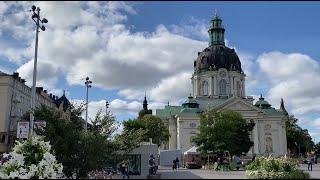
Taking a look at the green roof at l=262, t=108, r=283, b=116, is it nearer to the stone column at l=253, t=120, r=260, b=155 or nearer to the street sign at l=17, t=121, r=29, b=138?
the stone column at l=253, t=120, r=260, b=155

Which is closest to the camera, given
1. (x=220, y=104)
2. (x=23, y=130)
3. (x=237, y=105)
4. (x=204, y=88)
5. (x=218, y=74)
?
(x=23, y=130)

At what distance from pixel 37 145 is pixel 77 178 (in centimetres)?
458

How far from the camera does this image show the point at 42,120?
28406 millimetres

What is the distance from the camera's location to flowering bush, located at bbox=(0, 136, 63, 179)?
2261 cm

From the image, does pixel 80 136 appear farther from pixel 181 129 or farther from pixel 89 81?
pixel 181 129

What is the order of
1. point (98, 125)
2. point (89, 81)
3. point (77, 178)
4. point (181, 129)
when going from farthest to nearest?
point (181, 129), point (89, 81), point (98, 125), point (77, 178)

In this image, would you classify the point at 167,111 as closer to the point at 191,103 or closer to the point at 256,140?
the point at 191,103

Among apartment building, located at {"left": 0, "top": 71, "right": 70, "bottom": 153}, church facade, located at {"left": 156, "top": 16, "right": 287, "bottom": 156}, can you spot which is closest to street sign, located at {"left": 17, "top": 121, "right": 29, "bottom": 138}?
apartment building, located at {"left": 0, "top": 71, "right": 70, "bottom": 153}

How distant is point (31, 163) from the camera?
23453 mm

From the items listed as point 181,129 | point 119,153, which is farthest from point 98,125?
point 181,129

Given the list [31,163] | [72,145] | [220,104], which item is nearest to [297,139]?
[220,104]

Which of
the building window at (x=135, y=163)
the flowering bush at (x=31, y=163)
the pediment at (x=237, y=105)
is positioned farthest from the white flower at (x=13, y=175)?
the pediment at (x=237, y=105)

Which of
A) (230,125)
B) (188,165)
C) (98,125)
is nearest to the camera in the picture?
(98,125)

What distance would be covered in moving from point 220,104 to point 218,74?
1467 cm
